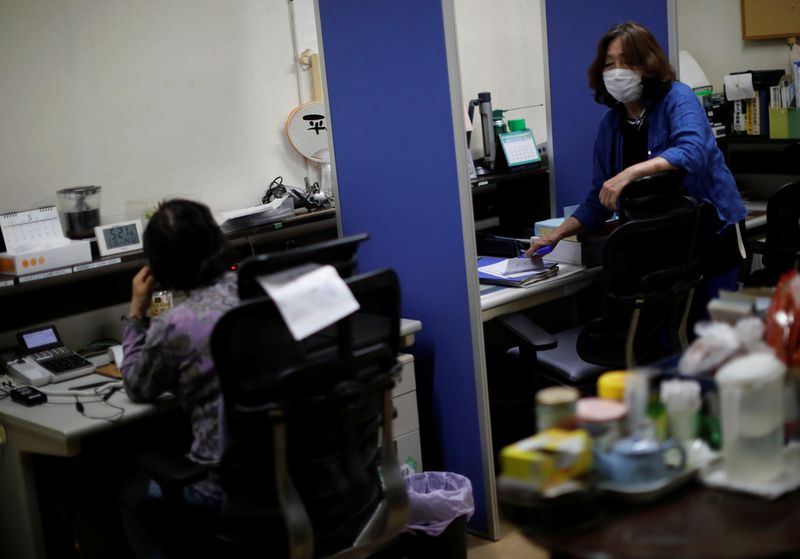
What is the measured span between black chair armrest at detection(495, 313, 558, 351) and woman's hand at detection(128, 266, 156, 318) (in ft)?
3.67

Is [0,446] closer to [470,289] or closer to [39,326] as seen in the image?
[39,326]

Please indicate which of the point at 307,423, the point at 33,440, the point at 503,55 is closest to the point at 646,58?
the point at 503,55

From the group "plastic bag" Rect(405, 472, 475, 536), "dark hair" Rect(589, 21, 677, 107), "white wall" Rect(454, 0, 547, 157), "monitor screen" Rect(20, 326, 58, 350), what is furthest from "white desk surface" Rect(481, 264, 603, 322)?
"monitor screen" Rect(20, 326, 58, 350)

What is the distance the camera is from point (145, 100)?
3.23m

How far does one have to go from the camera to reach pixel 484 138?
3.96m

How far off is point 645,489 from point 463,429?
1550 mm

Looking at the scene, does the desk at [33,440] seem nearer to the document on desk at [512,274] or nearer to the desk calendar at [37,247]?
the desk calendar at [37,247]

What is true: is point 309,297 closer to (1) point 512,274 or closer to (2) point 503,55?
(1) point 512,274

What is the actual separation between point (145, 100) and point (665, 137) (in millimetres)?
1789

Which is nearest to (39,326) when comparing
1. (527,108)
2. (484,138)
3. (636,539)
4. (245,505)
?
(245,505)

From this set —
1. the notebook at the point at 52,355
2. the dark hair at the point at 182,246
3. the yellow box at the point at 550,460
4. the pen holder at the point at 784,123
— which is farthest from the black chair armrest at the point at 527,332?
the pen holder at the point at 784,123

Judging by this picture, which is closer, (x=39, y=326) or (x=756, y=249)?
(x=39, y=326)

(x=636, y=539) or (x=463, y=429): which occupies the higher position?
(x=636, y=539)

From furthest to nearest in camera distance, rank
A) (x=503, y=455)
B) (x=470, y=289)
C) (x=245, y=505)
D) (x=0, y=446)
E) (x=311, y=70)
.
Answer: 1. (x=311, y=70)
2. (x=470, y=289)
3. (x=0, y=446)
4. (x=245, y=505)
5. (x=503, y=455)
